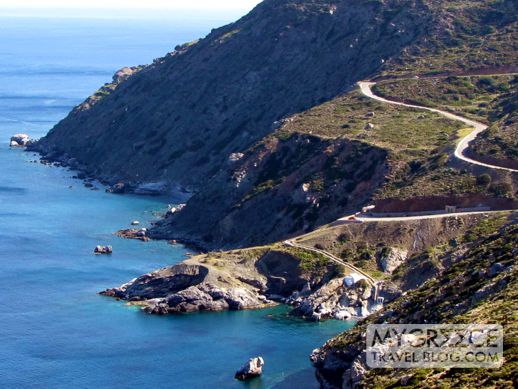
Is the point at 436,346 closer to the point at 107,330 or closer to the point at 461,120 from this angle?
the point at 107,330

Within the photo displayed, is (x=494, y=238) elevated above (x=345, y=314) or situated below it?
above

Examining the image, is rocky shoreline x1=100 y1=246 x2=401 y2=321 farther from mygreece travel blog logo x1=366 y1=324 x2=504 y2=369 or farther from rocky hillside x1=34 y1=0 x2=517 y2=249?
mygreece travel blog logo x1=366 y1=324 x2=504 y2=369

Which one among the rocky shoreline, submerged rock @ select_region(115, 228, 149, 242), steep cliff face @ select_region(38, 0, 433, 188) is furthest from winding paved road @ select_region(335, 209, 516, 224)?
steep cliff face @ select_region(38, 0, 433, 188)

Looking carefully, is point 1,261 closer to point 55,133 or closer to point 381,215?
point 381,215

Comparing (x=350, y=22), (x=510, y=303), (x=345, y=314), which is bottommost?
(x=345, y=314)

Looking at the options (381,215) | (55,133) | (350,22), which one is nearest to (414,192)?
(381,215)

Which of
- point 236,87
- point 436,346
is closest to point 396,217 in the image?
point 436,346

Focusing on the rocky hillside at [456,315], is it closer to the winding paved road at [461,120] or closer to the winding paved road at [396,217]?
the winding paved road at [396,217]

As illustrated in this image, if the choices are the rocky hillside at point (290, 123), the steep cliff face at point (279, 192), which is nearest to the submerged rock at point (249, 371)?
the rocky hillside at point (290, 123)
